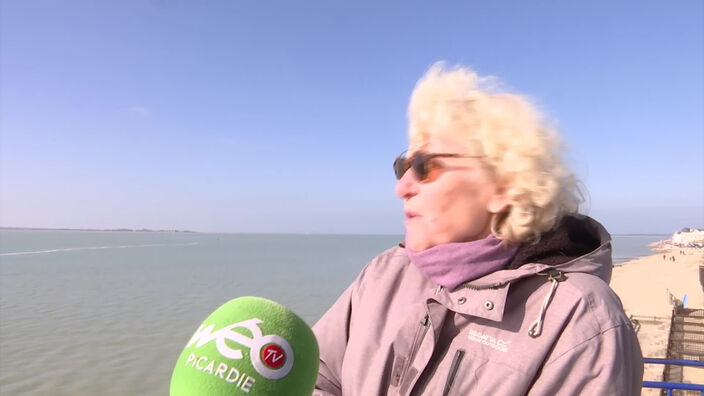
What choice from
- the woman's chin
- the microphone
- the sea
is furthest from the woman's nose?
the sea

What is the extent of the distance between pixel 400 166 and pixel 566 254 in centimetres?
77

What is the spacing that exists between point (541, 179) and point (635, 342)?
0.62 metres

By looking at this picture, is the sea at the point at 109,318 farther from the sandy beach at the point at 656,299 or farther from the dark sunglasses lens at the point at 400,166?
the sandy beach at the point at 656,299

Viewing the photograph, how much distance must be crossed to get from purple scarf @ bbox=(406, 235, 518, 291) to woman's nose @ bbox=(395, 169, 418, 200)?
0.92 ft

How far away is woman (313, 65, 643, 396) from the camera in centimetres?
132

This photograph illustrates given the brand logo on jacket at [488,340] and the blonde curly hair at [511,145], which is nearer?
the brand logo on jacket at [488,340]

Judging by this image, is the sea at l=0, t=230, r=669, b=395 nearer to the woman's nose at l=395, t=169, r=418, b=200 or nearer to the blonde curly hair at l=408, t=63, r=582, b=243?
the woman's nose at l=395, t=169, r=418, b=200

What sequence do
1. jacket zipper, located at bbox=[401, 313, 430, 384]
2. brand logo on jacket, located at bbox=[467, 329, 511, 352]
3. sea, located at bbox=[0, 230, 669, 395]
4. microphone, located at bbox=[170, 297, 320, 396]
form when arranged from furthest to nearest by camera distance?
sea, located at bbox=[0, 230, 669, 395] < jacket zipper, located at bbox=[401, 313, 430, 384] < brand logo on jacket, located at bbox=[467, 329, 511, 352] < microphone, located at bbox=[170, 297, 320, 396]

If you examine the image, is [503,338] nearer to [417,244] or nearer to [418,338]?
[418,338]

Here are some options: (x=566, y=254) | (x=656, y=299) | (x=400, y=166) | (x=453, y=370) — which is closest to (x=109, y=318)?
(x=400, y=166)

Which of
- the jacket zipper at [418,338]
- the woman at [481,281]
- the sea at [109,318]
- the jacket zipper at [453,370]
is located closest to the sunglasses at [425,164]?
the woman at [481,281]

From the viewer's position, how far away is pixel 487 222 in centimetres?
169

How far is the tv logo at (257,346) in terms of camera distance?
100 centimetres

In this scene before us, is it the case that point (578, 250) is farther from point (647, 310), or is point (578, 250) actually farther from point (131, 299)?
point (647, 310)
